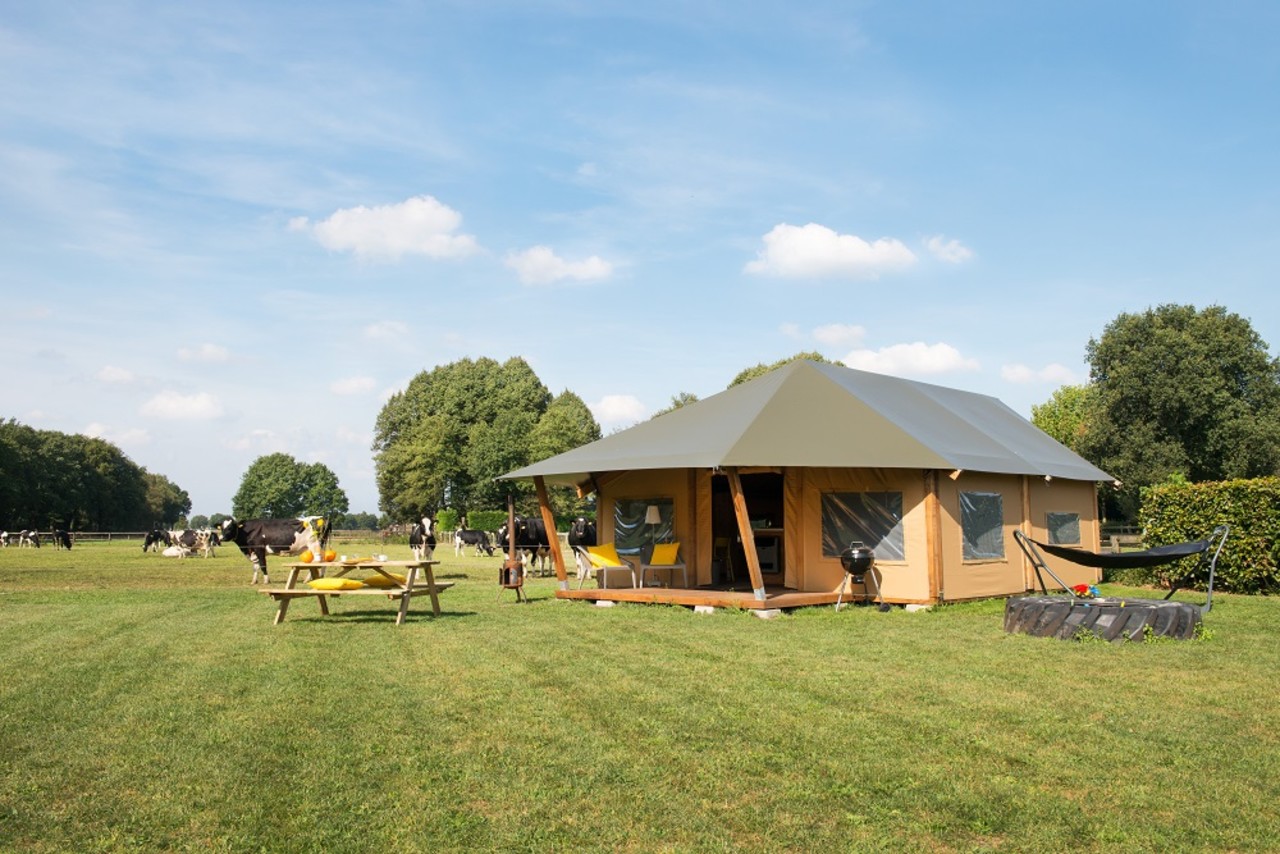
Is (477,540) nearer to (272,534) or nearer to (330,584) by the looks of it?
(272,534)

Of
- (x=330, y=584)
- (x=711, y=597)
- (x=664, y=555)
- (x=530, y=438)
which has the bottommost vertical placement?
(x=711, y=597)

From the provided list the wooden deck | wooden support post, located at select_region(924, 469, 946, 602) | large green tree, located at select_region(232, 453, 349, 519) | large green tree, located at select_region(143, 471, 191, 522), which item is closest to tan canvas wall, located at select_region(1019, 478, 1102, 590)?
wooden support post, located at select_region(924, 469, 946, 602)

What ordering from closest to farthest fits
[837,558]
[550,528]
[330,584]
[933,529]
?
1. [330,584]
2. [933,529]
3. [837,558]
4. [550,528]

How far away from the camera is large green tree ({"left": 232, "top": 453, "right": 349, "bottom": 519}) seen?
7838 cm

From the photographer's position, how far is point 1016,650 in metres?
8.98

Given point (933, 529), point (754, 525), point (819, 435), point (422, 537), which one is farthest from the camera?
point (422, 537)

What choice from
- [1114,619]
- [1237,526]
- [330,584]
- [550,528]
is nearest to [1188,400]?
[1237,526]

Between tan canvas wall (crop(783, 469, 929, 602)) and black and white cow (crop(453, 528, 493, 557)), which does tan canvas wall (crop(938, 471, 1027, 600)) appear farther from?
black and white cow (crop(453, 528, 493, 557))

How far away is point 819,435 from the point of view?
44.2 ft

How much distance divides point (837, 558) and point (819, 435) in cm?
184

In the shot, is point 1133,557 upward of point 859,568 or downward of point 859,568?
upward

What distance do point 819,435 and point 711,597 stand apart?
2.70 m

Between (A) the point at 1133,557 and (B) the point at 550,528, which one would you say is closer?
(A) the point at 1133,557

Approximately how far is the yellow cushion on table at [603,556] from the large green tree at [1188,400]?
1053 inches
